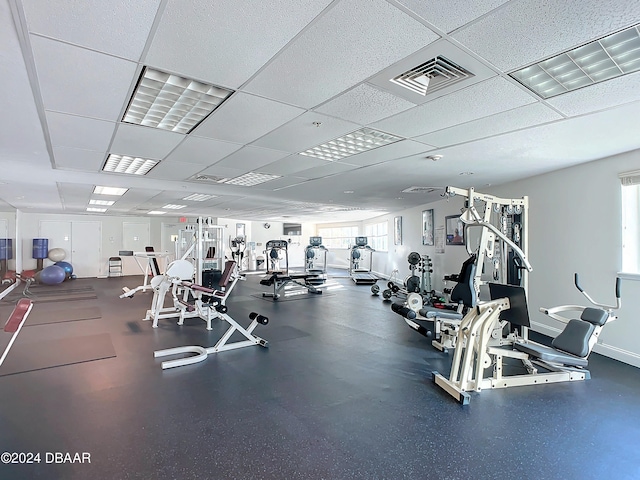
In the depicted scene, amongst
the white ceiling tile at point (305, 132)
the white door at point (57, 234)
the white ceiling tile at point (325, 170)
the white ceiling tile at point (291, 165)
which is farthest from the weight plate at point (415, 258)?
the white door at point (57, 234)

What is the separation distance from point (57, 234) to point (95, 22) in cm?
1152

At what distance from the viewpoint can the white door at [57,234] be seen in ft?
33.2

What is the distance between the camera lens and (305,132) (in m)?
2.77

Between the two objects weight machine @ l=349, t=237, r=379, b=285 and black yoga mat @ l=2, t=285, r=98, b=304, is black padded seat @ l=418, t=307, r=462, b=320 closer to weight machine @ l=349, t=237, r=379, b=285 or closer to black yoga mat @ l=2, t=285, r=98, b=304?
weight machine @ l=349, t=237, r=379, b=285

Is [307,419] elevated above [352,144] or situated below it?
below

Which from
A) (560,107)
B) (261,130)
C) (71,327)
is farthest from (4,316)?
(560,107)

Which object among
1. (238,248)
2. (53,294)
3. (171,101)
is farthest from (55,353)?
(238,248)

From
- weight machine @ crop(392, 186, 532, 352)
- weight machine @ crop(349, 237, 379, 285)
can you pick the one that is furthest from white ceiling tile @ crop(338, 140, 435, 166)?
weight machine @ crop(349, 237, 379, 285)

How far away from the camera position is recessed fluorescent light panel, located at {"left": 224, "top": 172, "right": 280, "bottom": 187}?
4516 mm

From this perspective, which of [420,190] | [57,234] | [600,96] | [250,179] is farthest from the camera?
[57,234]

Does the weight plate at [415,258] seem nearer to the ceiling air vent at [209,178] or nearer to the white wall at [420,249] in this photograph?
→ the white wall at [420,249]

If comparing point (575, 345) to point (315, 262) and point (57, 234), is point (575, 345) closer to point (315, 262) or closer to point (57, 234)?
point (315, 262)

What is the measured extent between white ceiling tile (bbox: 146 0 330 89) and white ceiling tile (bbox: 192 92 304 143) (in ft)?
1.14

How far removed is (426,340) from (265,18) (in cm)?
383
